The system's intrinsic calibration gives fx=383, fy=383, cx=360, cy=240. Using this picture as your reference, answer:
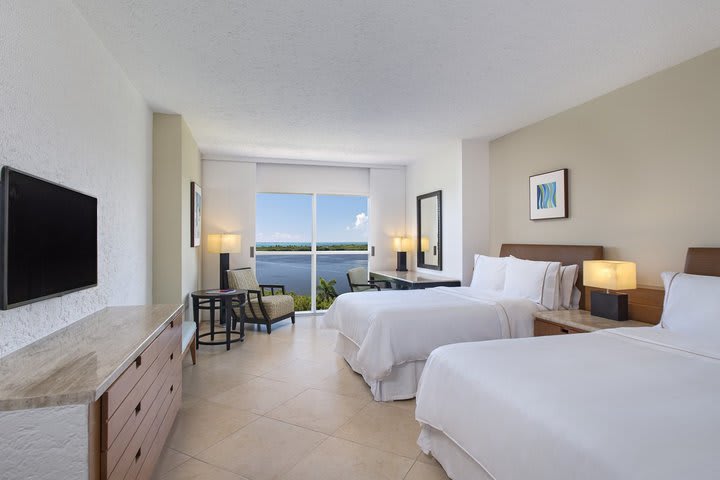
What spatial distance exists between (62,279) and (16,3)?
125 cm

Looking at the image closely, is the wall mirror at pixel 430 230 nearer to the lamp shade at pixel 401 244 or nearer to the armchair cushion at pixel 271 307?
the lamp shade at pixel 401 244

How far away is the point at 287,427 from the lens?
2.68 metres

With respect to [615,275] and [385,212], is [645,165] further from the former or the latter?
[385,212]

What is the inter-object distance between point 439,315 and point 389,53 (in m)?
2.12

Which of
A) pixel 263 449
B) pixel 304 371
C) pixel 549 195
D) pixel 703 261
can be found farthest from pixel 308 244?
pixel 703 261

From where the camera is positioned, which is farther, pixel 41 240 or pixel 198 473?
pixel 198 473

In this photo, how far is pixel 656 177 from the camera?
3135 mm

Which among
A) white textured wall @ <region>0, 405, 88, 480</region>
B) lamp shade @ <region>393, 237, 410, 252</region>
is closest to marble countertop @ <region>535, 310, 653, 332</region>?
white textured wall @ <region>0, 405, 88, 480</region>

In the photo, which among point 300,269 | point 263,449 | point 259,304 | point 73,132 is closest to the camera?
point 73,132

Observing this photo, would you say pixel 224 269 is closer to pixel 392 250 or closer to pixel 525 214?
pixel 392 250

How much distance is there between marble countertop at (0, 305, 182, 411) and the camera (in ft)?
3.91

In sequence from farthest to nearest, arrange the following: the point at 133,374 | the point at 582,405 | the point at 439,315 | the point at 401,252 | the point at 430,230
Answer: the point at 401,252 < the point at 430,230 < the point at 439,315 < the point at 133,374 < the point at 582,405

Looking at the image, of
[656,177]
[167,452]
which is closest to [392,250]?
[656,177]

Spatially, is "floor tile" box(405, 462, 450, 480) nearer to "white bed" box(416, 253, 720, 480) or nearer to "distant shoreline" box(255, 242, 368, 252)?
"white bed" box(416, 253, 720, 480)
